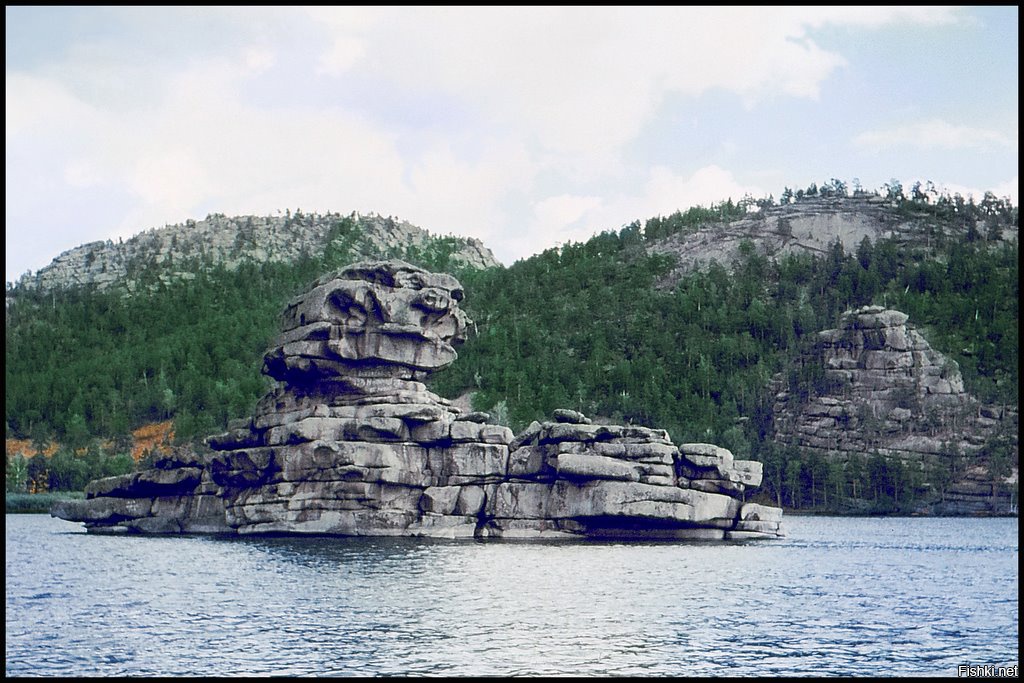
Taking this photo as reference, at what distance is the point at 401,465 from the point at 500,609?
140ft

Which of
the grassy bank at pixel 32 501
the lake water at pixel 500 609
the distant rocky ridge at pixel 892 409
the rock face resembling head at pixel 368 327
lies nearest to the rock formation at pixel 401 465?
the rock face resembling head at pixel 368 327

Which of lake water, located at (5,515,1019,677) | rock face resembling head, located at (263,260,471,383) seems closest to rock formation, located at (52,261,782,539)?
rock face resembling head, located at (263,260,471,383)

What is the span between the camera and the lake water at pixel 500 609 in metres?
44.9

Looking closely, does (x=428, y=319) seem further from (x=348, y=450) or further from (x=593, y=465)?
(x=593, y=465)

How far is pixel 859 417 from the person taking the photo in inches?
7500

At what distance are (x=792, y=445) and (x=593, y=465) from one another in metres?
99.0

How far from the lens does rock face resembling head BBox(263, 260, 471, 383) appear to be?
106688 millimetres

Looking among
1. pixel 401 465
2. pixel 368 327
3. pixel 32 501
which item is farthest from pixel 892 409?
pixel 32 501

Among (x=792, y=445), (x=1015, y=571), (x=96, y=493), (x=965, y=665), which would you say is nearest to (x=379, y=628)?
(x=965, y=665)

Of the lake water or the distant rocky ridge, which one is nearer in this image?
the lake water

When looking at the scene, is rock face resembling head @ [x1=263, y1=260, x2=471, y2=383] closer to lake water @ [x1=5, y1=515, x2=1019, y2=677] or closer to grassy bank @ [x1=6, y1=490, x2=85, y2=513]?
lake water @ [x1=5, y1=515, x2=1019, y2=677]

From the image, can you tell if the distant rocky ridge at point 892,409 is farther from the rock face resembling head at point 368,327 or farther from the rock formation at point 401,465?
the rock face resembling head at point 368,327

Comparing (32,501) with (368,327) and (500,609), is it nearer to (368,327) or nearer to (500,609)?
(368,327)

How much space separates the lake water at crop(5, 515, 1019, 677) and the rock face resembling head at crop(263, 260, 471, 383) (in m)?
17.5
